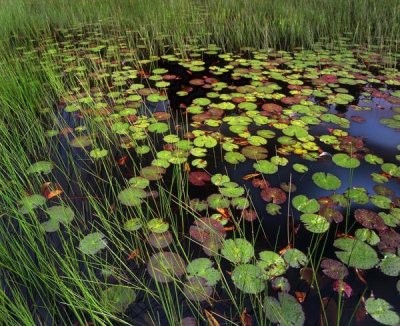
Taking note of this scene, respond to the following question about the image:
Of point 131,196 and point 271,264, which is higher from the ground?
point 131,196

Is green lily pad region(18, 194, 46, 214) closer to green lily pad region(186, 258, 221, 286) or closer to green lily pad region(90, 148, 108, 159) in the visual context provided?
green lily pad region(90, 148, 108, 159)

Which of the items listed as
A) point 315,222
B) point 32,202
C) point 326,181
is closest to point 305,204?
point 315,222

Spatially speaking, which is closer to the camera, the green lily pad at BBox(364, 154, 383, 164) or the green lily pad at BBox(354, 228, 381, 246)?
the green lily pad at BBox(354, 228, 381, 246)

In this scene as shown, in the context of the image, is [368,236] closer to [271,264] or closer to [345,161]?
[271,264]

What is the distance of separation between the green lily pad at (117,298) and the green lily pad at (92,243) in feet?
0.84

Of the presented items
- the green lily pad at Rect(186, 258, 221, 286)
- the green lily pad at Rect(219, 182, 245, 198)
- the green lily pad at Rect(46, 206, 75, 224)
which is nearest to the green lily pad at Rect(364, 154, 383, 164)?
the green lily pad at Rect(219, 182, 245, 198)

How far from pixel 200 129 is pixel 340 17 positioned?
4.24m

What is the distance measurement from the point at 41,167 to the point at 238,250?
155 centimetres

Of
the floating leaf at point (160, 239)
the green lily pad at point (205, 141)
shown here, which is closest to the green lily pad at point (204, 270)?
the floating leaf at point (160, 239)

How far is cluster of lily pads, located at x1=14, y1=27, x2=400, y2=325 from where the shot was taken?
1.58 metres

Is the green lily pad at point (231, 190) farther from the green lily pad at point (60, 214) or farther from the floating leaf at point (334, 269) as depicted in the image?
the green lily pad at point (60, 214)

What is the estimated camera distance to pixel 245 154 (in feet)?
8.07

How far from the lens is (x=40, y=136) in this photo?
2514 millimetres

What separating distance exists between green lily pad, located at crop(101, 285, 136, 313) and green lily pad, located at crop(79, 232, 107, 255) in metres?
0.26
